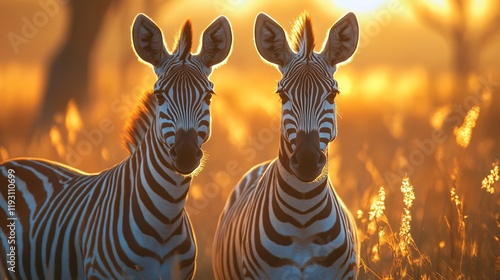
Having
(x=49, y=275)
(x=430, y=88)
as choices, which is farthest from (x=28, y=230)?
(x=430, y=88)

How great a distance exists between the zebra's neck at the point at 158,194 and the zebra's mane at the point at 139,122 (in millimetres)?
272

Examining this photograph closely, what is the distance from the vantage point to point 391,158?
12.3 meters

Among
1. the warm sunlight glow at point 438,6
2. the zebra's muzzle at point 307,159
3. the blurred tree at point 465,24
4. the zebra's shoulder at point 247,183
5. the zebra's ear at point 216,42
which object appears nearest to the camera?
the zebra's muzzle at point 307,159

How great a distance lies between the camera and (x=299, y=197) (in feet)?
19.8

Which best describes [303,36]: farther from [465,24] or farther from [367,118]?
[465,24]

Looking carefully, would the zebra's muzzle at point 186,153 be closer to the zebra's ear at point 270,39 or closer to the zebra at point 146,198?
the zebra at point 146,198

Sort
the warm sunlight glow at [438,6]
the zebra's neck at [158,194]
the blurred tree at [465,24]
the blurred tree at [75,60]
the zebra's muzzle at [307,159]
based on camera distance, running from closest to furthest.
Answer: the zebra's muzzle at [307,159] < the zebra's neck at [158,194] < the blurred tree at [75,60] < the blurred tree at [465,24] < the warm sunlight glow at [438,6]

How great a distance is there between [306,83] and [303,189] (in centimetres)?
76

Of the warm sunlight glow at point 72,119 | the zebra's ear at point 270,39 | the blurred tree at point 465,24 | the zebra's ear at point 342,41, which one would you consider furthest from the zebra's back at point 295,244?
the blurred tree at point 465,24

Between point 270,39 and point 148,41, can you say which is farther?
point 148,41

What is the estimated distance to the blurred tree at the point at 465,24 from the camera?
2237cm

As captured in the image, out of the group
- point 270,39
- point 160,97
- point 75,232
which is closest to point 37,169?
point 75,232

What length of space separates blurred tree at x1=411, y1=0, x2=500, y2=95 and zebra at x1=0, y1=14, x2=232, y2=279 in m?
15.8

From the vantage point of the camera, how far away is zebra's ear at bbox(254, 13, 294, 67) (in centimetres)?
640
